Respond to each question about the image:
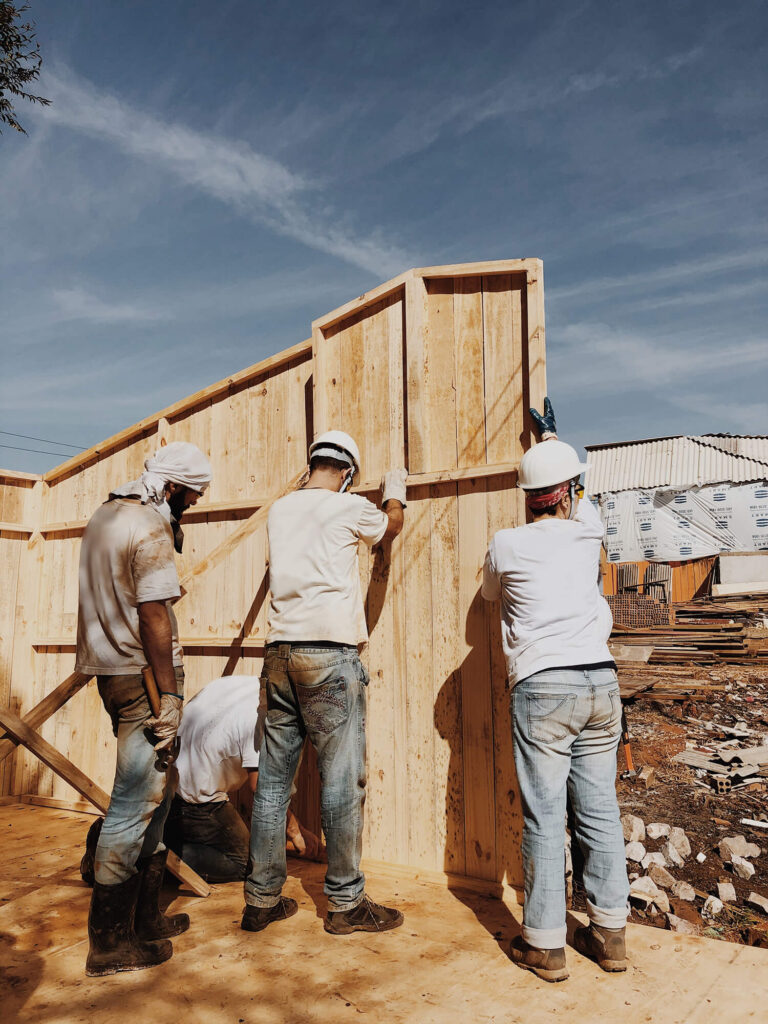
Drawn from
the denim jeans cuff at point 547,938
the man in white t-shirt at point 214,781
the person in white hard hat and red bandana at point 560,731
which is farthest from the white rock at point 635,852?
the man in white t-shirt at point 214,781

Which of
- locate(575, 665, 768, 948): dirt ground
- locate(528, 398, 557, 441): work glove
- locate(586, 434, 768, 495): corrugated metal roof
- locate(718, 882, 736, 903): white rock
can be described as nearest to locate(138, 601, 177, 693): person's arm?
locate(528, 398, 557, 441): work glove

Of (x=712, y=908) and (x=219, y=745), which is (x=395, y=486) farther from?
(x=712, y=908)

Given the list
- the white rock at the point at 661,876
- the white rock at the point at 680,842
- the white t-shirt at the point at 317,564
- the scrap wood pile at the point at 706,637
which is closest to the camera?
the white t-shirt at the point at 317,564

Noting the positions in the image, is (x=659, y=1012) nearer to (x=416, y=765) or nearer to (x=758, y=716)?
(x=416, y=765)

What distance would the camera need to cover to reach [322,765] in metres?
3.34

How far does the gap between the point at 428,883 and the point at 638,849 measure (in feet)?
6.96

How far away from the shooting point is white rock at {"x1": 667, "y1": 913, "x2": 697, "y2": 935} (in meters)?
4.08

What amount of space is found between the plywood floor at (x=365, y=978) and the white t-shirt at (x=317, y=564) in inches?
51.8

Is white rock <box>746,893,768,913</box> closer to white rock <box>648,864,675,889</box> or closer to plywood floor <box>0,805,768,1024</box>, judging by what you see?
white rock <box>648,864,675,889</box>

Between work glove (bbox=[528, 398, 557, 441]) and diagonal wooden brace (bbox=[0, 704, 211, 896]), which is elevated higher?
work glove (bbox=[528, 398, 557, 441])

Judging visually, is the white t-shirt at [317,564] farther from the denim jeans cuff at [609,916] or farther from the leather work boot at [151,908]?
the denim jeans cuff at [609,916]

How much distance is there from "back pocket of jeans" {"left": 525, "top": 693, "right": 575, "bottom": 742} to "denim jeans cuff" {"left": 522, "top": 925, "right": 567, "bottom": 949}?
0.71 metres

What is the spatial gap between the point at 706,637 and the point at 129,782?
1330cm

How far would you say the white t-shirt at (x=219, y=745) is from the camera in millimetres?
3875
